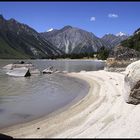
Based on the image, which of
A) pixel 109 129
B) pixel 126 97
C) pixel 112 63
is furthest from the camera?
pixel 112 63

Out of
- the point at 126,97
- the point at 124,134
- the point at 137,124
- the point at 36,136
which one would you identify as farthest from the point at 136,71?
the point at 36,136

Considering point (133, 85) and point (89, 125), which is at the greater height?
point (133, 85)

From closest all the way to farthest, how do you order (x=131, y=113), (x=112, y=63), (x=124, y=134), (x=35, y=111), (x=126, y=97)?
(x=124, y=134)
(x=131, y=113)
(x=126, y=97)
(x=35, y=111)
(x=112, y=63)

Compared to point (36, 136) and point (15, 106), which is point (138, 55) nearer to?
point (15, 106)

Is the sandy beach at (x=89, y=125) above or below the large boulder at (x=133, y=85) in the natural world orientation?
below

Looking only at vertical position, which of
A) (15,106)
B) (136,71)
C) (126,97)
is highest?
(136,71)

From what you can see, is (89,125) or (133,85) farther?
(133,85)

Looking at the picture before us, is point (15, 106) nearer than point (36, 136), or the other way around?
point (36, 136)

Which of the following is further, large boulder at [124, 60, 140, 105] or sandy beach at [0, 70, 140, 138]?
large boulder at [124, 60, 140, 105]

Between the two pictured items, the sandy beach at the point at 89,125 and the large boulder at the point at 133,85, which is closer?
the sandy beach at the point at 89,125

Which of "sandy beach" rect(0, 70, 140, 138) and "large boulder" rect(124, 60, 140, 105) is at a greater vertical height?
"large boulder" rect(124, 60, 140, 105)

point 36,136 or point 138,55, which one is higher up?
point 138,55

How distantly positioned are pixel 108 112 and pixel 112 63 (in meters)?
43.9

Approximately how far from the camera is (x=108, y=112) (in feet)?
68.5
